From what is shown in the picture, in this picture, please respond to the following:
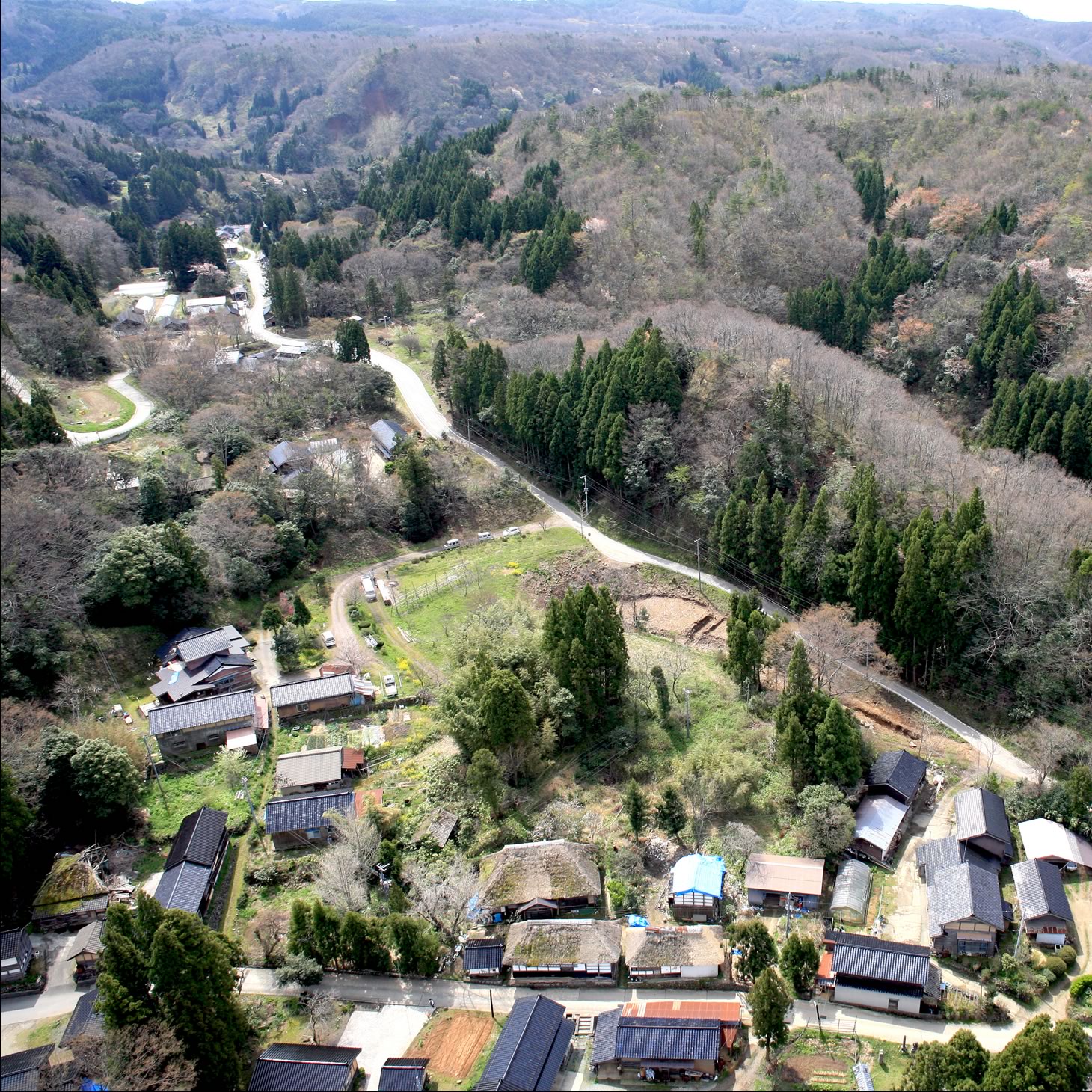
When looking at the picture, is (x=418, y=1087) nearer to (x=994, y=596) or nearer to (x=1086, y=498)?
(x=994, y=596)

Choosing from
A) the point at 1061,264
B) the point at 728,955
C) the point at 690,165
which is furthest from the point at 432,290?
the point at 728,955

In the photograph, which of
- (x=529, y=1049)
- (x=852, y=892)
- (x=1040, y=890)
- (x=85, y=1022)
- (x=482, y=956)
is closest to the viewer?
(x=529, y=1049)

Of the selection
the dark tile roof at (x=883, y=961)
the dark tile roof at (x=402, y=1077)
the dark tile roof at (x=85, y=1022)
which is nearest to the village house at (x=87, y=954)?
the dark tile roof at (x=85, y=1022)

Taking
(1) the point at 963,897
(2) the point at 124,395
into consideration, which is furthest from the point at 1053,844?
(2) the point at 124,395

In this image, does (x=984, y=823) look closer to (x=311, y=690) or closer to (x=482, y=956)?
(x=482, y=956)

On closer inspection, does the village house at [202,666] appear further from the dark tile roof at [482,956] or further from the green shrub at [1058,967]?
the green shrub at [1058,967]

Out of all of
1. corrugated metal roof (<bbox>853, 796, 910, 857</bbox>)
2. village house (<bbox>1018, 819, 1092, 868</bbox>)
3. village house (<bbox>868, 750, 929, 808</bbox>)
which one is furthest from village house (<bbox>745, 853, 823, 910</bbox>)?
village house (<bbox>1018, 819, 1092, 868</bbox>)
